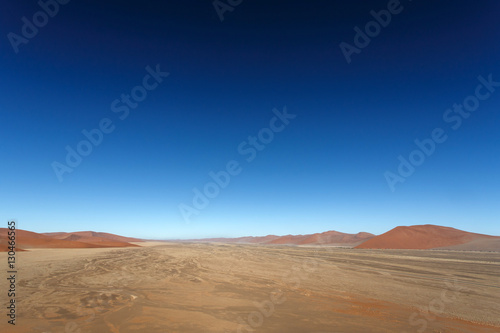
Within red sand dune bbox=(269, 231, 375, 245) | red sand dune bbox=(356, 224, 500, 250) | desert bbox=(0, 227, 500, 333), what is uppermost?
desert bbox=(0, 227, 500, 333)

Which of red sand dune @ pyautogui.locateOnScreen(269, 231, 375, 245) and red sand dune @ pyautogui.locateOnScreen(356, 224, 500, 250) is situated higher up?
red sand dune @ pyautogui.locateOnScreen(356, 224, 500, 250)

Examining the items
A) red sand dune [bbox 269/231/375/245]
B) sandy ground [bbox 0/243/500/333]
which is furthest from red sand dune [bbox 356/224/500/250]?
sandy ground [bbox 0/243/500/333]

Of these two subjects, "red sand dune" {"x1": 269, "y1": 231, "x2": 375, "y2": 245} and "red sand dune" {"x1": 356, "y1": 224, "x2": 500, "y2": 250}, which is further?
"red sand dune" {"x1": 269, "y1": 231, "x2": 375, "y2": 245}

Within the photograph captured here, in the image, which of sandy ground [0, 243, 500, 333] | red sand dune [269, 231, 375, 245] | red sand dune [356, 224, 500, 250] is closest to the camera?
sandy ground [0, 243, 500, 333]

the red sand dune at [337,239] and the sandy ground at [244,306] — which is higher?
the sandy ground at [244,306]

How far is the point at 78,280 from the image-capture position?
1137 cm

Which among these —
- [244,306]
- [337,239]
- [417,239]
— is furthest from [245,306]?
[337,239]

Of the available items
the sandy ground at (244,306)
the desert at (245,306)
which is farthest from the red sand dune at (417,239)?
the sandy ground at (244,306)

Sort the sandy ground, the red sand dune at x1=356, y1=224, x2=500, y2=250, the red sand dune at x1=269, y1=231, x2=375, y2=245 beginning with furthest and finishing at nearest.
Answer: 1. the red sand dune at x1=269, y1=231, x2=375, y2=245
2. the red sand dune at x1=356, y1=224, x2=500, y2=250
3. the sandy ground

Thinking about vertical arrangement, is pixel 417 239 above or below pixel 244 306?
below

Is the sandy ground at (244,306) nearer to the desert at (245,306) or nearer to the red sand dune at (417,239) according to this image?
the desert at (245,306)

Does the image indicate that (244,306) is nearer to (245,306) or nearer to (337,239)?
(245,306)

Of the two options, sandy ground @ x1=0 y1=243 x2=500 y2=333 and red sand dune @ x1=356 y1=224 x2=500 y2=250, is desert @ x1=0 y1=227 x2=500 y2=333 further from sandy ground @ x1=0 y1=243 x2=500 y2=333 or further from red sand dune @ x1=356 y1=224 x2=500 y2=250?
red sand dune @ x1=356 y1=224 x2=500 y2=250

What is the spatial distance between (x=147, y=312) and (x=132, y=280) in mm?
5789
